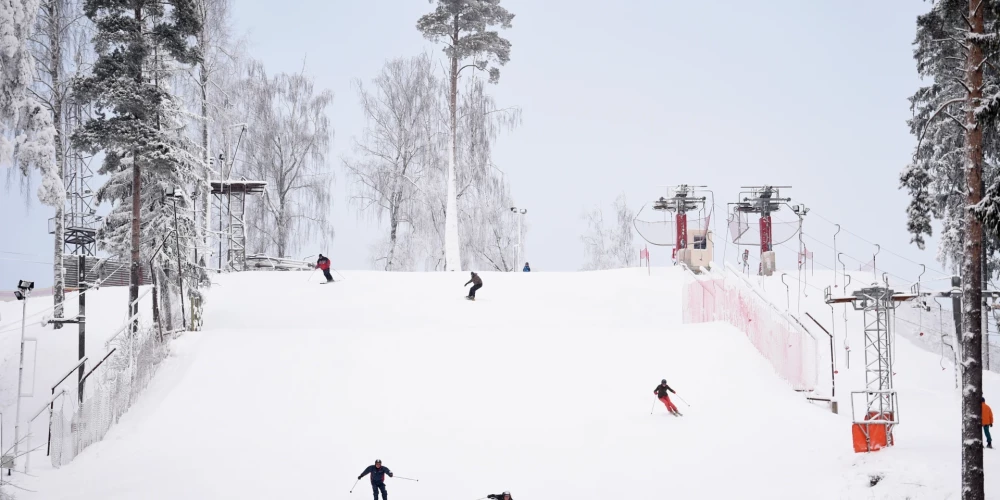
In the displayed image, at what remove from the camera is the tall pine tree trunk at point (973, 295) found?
1295 centimetres

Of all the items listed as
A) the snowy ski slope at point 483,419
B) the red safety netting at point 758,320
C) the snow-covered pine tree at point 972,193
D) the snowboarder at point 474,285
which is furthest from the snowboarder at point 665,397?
the snowboarder at point 474,285

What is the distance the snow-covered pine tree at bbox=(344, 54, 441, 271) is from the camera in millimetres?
44719

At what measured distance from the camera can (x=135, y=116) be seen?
78.1 feet

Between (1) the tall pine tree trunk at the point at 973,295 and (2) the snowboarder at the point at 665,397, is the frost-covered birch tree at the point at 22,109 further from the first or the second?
(1) the tall pine tree trunk at the point at 973,295

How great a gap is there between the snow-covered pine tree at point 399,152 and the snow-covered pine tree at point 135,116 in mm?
19900

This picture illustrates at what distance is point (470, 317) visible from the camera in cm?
2814

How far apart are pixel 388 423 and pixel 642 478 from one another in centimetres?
602

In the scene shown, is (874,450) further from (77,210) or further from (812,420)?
(77,210)

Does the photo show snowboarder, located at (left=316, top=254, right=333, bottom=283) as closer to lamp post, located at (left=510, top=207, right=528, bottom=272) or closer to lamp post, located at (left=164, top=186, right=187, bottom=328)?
lamp post, located at (left=164, top=186, right=187, bottom=328)

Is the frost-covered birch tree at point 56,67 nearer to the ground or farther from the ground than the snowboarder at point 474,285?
farther from the ground

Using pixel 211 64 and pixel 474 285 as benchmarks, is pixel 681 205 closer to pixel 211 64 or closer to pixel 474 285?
pixel 474 285

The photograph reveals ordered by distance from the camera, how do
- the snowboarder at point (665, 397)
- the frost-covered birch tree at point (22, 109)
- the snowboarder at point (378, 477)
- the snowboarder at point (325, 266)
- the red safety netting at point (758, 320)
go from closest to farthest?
the snowboarder at point (378, 477) < the frost-covered birch tree at point (22, 109) < the snowboarder at point (665, 397) < the red safety netting at point (758, 320) < the snowboarder at point (325, 266)

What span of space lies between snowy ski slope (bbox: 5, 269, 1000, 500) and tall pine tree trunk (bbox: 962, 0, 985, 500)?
132 centimetres

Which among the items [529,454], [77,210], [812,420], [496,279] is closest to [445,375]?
[529,454]
